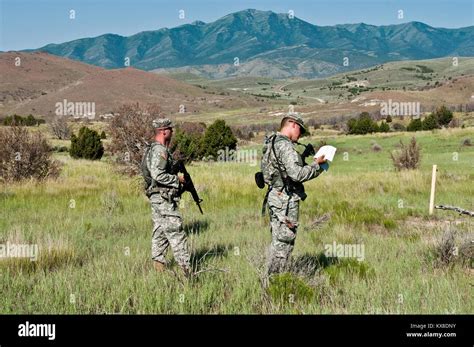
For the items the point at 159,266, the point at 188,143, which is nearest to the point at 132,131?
the point at 188,143

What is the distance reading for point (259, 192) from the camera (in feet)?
46.9

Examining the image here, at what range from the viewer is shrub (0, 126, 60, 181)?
50.3 ft

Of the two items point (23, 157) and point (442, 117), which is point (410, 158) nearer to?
point (23, 157)

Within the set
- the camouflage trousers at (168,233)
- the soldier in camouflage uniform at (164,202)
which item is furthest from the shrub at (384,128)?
the camouflage trousers at (168,233)

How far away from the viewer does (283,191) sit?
5.60 m

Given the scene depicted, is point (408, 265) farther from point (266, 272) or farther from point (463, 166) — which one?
point (463, 166)

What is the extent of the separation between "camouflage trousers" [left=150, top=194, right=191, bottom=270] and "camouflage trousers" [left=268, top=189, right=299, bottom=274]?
115 cm

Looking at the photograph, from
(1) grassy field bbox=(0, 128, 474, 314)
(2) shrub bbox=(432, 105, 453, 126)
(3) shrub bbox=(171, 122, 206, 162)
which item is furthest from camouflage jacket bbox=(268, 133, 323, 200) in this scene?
(2) shrub bbox=(432, 105, 453, 126)

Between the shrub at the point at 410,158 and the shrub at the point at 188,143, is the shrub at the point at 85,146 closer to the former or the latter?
the shrub at the point at 188,143

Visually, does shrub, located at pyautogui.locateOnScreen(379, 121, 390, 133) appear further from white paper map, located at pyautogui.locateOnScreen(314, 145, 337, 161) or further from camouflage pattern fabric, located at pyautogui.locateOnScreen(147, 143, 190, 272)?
white paper map, located at pyautogui.locateOnScreen(314, 145, 337, 161)

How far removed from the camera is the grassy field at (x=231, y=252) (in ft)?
16.6
